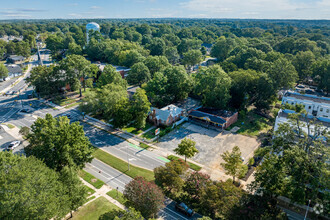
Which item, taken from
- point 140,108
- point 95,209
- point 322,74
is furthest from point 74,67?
Result: point 322,74

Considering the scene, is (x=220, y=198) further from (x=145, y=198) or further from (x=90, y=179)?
(x=90, y=179)

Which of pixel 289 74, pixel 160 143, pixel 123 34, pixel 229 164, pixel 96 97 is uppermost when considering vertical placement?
pixel 123 34

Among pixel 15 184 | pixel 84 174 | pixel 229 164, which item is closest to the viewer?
pixel 15 184

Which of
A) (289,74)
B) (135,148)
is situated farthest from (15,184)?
(289,74)

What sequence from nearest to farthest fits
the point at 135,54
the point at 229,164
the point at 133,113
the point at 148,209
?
the point at 148,209
the point at 229,164
the point at 133,113
the point at 135,54

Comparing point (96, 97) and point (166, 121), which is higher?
point (96, 97)

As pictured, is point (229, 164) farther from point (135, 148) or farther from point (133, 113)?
point (133, 113)
